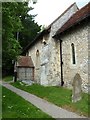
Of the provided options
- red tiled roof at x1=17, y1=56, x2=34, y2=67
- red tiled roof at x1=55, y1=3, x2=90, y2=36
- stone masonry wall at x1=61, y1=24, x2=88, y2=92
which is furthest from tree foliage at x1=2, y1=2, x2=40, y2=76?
red tiled roof at x1=17, y1=56, x2=34, y2=67

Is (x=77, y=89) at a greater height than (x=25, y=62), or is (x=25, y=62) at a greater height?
(x=25, y=62)

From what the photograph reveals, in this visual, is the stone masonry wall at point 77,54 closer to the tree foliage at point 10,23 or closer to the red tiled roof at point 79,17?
the red tiled roof at point 79,17

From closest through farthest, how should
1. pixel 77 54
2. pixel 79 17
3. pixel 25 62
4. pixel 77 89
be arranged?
pixel 77 89
pixel 77 54
pixel 79 17
pixel 25 62

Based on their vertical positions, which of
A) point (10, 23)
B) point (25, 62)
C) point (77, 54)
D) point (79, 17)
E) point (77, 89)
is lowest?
point (77, 89)

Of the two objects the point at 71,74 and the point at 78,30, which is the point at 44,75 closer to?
the point at 71,74

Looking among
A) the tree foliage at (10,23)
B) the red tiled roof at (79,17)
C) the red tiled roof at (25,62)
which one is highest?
the red tiled roof at (79,17)

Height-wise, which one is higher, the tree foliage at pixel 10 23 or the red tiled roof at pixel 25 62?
the tree foliage at pixel 10 23

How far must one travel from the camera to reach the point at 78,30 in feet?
69.5

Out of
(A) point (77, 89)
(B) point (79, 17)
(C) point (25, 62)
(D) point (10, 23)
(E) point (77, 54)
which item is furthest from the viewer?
(C) point (25, 62)

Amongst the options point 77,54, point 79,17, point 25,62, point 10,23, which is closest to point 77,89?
point 10,23

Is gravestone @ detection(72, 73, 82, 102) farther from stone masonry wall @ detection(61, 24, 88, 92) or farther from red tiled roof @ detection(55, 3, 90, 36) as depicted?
red tiled roof @ detection(55, 3, 90, 36)

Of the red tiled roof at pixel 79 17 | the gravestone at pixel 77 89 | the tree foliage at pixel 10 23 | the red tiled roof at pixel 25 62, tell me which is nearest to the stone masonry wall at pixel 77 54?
the red tiled roof at pixel 79 17

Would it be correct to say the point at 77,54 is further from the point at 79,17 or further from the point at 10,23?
the point at 10,23

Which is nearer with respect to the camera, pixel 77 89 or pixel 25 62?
pixel 77 89
